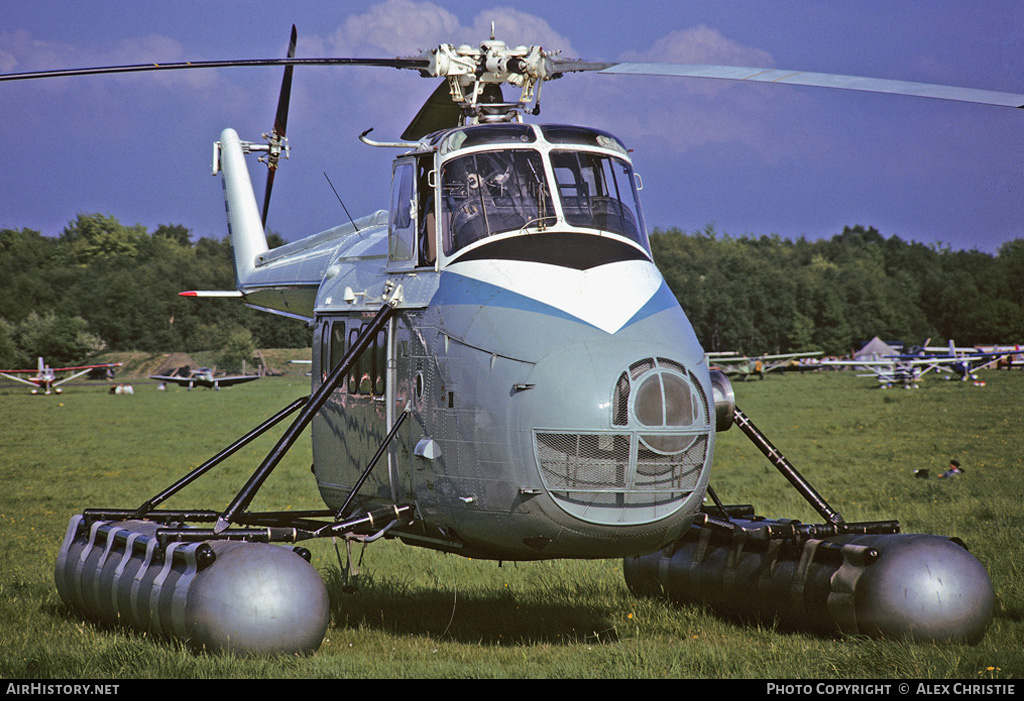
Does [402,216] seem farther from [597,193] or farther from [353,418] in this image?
[353,418]

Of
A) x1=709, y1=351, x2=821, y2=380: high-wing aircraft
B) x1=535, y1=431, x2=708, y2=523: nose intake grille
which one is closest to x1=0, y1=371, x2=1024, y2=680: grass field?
x1=535, y1=431, x2=708, y2=523: nose intake grille

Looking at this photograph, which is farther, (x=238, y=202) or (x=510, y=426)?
(x=238, y=202)

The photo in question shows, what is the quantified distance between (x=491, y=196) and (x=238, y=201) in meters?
7.82

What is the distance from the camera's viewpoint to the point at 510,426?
757 centimetres

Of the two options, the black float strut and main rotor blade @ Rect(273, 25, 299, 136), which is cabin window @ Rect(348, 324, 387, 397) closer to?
the black float strut

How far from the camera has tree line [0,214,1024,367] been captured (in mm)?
64500

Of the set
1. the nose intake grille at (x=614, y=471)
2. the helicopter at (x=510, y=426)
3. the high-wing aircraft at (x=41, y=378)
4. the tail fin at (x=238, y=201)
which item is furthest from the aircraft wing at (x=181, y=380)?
the nose intake grille at (x=614, y=471)

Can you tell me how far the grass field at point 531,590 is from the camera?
307 inches

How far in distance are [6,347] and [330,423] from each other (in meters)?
54.9

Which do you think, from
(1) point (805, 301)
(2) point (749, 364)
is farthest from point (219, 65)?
(1) point (805, 301)

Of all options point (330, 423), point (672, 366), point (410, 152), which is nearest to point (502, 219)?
point (410, 152)

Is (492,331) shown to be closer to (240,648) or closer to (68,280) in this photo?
(240,648)

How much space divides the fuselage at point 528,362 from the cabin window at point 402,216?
21mm

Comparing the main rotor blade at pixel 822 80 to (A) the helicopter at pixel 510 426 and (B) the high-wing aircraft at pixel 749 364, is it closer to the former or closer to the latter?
(A) the helicopter at pixel 510 426
